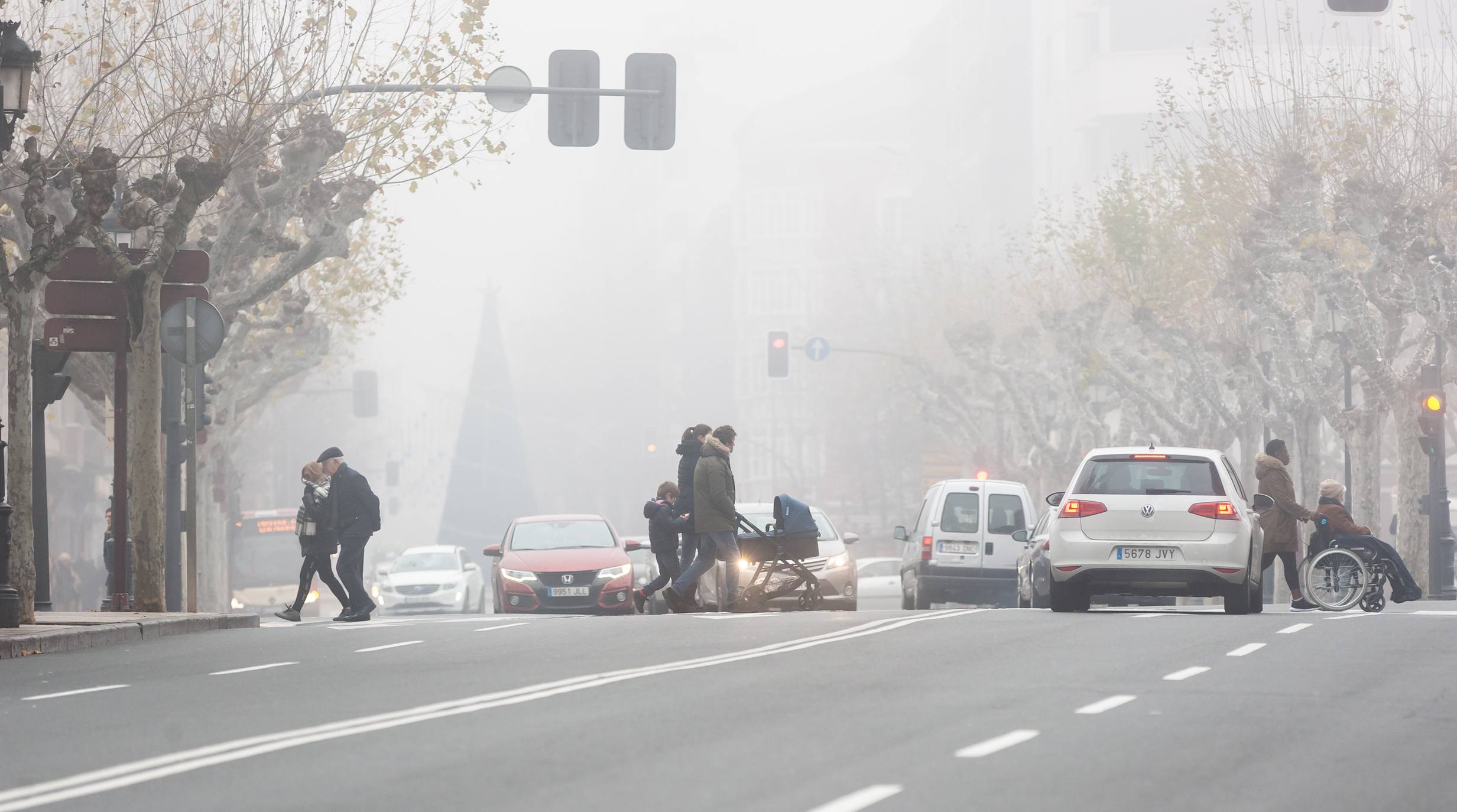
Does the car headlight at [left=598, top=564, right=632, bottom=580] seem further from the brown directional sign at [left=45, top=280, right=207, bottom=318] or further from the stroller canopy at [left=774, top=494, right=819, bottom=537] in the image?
the brown directional sign at [left=45, top=280, right=207, bottom=318]

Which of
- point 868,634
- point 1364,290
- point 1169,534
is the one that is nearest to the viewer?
point 868,634

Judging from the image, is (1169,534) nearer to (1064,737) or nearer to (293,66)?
(1064,737)

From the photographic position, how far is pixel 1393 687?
12.7 meters

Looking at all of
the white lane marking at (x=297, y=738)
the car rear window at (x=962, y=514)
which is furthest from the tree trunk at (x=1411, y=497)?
the white lane marking at (x=297, y=738)

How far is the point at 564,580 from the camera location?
1083 inches

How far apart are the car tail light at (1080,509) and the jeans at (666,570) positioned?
5.76m

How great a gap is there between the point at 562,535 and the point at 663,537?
15.4ft

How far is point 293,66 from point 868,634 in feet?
46.9

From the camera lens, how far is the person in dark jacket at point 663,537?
24656mm

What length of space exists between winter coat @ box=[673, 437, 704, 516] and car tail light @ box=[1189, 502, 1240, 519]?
5.52 m

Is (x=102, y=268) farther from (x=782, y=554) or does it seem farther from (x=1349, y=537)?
(x=1349, y=537)

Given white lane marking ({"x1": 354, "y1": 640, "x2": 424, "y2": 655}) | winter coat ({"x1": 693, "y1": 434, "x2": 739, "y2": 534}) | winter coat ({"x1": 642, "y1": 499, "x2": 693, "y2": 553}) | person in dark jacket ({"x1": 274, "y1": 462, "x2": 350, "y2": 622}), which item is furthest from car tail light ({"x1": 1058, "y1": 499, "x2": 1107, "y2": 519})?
person in dark jacket ({"x1": 274, "y1": 462, "x2": 350, "y2": 622})

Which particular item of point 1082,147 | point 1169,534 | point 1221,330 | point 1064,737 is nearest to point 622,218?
point 1082,147

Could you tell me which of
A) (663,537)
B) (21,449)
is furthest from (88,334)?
(663,537)
